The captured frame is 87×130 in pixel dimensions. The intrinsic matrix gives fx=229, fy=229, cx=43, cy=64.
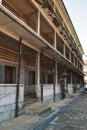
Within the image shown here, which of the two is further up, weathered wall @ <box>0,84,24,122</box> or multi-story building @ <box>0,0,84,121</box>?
multi-story building @ <box>0,0,84,121</box>

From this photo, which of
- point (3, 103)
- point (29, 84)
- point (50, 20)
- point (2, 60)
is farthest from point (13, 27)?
point (29, 84)

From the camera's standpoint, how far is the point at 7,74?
16.0 m

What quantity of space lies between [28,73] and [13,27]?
914cm

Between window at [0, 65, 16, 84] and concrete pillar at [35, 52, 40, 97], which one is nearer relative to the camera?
window at [0, 65, 16, 84]

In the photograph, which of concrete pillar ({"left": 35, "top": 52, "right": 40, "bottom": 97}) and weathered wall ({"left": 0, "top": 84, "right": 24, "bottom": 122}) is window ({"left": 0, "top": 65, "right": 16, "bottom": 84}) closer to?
concrete pillar ({"left": 35, "top": 52, "right": 40, "bottom": 97})

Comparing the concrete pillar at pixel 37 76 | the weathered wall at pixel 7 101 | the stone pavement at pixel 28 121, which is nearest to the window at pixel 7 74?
the concrete pillar at pixel 37 76

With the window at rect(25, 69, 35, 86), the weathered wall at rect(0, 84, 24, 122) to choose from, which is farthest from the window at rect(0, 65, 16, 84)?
the weathered wall at rect(0, 84, 24, 122)

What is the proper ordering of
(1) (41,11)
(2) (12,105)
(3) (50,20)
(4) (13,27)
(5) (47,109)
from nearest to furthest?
(4) (13,27) < (2) (12,105) < (5) (47,109) < (1) (41,11) < (3) (50,20)

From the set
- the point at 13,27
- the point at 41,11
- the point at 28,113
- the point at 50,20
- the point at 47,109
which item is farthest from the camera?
the point at 50,20

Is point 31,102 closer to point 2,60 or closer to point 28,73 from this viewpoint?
point 2,60

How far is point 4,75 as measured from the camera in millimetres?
15375

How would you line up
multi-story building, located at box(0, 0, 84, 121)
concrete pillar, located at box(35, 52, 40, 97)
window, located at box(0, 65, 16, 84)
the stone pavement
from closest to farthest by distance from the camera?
the stone pavement → multi-story building, located at box(0, 0, 84, 121) → window, located at box(0, 65, 16, 84) → concrete pillar, located at box(35, 52, 40, 97)

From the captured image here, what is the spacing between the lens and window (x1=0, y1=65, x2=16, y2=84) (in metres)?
14.8

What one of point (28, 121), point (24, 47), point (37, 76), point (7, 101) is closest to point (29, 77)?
point (37, 76)
